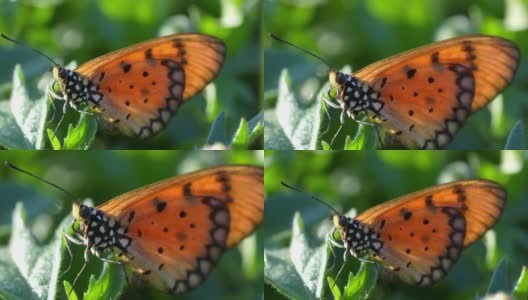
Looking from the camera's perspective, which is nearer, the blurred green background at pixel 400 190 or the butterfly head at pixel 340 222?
the butterfly head at pixel 340 222

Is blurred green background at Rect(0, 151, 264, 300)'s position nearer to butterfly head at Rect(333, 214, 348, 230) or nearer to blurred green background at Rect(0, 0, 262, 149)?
blurred green background at Rect(0, 0, 262, 149)

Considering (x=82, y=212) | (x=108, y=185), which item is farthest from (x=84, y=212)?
(x=108, y=185)

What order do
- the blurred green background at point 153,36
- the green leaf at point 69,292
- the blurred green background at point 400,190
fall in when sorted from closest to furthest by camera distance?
the green leaf at point 69,292 < the blurred green background at point 153,36 < the blurred green background at point 400,190

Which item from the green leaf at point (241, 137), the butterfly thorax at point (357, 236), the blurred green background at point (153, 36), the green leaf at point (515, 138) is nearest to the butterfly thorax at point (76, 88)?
the blurred green background at point (153, 36)

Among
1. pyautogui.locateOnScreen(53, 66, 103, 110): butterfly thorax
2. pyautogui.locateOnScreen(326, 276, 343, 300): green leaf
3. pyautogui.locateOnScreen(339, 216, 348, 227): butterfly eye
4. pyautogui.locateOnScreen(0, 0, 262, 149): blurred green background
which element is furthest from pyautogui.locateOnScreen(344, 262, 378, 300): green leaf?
→ pyautogui.locateOnScreen(53, 66, 103, 110): butterfly thorax

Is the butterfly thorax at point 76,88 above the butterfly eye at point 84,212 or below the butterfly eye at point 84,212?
A: above

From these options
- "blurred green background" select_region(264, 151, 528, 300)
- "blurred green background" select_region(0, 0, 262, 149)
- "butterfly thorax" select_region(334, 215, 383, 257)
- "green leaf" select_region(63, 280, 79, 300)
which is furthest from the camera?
"blurred green background" select_region(264, 151, 528, 300)

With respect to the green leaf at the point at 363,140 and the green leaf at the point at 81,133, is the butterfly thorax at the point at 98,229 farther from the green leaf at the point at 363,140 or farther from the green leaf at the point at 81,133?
the green leaf at the point at 363,140
